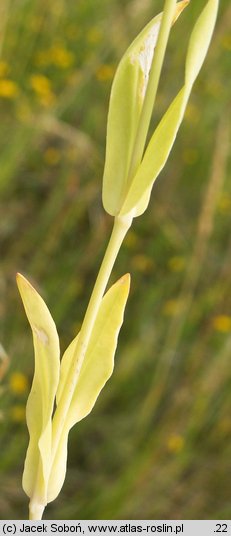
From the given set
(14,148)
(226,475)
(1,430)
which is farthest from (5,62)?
(226,475)

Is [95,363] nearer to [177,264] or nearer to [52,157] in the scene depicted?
[177,264]

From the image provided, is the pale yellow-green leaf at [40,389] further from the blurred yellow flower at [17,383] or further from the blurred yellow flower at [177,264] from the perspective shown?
the blurred yellow flower at [177,264]

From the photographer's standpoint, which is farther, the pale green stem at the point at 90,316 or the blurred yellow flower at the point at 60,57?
the blurred yellow flower at the point at 60,57

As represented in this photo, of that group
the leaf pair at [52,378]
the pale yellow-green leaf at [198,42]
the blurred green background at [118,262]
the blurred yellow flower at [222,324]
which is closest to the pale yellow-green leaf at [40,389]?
the leaf pair at [52,378]

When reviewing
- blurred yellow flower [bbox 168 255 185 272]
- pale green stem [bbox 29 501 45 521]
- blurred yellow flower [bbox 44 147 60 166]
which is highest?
blurred yellow flower [bbox 44 147 60 166]

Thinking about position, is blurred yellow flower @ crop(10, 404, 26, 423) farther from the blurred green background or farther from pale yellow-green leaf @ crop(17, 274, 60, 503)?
pale yellow-green leaf @ crop(17, 274, 60, 503)

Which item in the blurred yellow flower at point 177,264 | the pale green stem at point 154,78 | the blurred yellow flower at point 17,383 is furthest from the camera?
the blurred yellow flower at point 177,264

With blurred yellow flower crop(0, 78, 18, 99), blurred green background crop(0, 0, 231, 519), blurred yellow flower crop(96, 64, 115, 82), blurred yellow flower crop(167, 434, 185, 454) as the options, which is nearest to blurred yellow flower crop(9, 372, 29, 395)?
blurred green background crop(0, 0, 231, 519)
